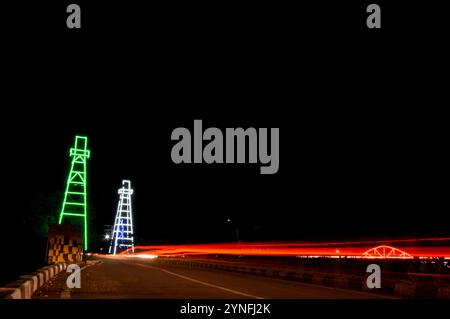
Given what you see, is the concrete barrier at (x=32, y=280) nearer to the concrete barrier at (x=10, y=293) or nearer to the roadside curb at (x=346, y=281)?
the concrete barrier at (x=10, y=293)

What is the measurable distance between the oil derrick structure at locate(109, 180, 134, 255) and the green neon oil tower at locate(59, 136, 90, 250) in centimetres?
5073

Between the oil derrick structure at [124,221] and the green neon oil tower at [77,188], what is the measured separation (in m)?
50.7

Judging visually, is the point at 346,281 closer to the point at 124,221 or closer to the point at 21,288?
the point at 21,288

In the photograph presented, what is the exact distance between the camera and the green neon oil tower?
2281 inches

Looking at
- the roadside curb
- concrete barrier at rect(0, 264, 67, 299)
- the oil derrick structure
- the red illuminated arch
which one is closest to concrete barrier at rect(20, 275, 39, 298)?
concrete barrier at rect(0, 264, 67, 299)

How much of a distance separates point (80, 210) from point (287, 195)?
2379 inches

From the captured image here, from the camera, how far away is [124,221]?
114m

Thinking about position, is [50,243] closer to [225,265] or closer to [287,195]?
[225,265]

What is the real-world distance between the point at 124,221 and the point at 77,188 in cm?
5489

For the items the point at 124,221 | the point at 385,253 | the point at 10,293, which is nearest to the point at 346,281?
the point at 385,253

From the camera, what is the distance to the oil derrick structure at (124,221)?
110 m

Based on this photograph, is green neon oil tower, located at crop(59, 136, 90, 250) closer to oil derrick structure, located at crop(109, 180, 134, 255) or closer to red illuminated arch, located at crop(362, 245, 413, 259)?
red illuminated arch, located at crop(362, 245, 413, 259)

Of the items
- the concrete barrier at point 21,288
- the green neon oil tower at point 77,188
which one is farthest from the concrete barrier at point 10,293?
the green neon oil tower at point 77,188
